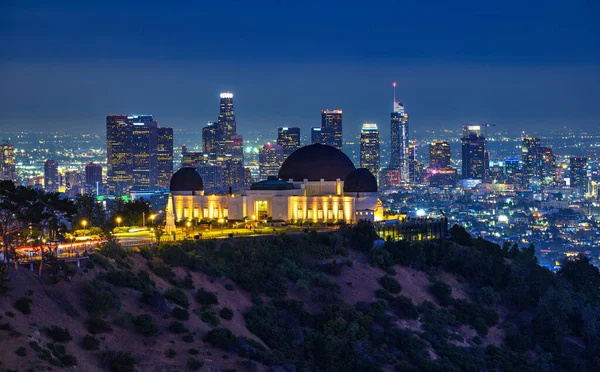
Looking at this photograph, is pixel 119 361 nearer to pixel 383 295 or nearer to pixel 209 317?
pixel 209 317

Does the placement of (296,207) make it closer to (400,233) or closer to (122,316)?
(400,233)

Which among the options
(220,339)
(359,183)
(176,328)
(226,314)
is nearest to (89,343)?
(176,328)

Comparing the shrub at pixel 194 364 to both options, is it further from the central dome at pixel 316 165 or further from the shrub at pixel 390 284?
the central dome at pixel 316 165

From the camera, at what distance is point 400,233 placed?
322 ft

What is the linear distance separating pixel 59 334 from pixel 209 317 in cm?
1158

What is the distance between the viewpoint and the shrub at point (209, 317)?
6612 centimetres

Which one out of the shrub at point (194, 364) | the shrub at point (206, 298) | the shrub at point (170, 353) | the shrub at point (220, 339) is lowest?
the shrub at point (194, 364)

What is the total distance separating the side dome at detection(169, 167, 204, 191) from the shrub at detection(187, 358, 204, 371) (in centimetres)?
4529

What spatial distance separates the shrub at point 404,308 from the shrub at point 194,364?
2285 centimetres

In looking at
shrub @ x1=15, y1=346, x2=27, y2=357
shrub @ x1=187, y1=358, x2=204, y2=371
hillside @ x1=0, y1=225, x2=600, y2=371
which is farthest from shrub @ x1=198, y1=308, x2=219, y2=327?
shrub @ x1=15, y1=346, x2=27, y2=357

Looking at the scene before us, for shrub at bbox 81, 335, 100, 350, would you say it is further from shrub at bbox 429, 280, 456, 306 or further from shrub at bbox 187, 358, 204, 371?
shrub at bbox 429, 280, 456, 306

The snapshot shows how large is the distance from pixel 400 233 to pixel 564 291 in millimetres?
14181

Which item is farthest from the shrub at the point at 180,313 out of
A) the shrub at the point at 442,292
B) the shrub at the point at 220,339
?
the shrub at the point at 442,292

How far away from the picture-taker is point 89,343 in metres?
57.5
